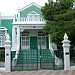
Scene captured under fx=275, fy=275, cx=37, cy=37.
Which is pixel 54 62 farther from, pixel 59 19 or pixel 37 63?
pixel 59 19

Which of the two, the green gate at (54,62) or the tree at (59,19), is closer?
the green gate at (54,62)

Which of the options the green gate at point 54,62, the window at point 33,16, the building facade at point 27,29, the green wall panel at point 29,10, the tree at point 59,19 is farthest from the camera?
the green wall panel at point 29,10

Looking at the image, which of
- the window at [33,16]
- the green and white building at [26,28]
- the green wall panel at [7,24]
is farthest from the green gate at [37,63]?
the green wall panel at [7,24]

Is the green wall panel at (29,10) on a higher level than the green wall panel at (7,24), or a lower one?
higher

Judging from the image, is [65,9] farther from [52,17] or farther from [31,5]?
[31,5]

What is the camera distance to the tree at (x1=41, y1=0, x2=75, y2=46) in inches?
985

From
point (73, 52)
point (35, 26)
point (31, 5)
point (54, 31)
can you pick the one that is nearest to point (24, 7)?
point (31, 5)

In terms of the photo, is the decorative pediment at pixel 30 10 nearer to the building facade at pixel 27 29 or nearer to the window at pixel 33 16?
the building facade at pixel 27 29

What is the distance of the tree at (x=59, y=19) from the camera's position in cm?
2502

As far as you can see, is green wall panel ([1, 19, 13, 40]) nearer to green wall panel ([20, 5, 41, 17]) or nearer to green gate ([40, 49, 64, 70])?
green wall panel ([20, 5, 41, 17])

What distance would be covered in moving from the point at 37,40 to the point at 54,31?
7.46 meters


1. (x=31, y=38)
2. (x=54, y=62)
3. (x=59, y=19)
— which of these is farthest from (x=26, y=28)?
(x=54, y=62)

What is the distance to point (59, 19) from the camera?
86.3 ft

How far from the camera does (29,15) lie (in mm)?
32844
